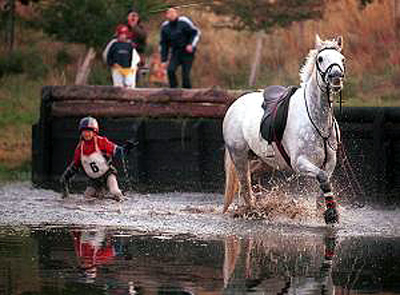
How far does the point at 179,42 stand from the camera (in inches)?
1021

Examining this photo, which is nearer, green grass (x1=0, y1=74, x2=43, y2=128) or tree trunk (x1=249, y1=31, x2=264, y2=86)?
green grass (x1=0, y1=74, x2=43, y2=128)

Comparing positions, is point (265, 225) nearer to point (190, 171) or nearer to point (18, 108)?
point (190, 171)

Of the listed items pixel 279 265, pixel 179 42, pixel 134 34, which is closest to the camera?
pixel 279 265

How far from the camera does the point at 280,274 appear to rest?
11039mm

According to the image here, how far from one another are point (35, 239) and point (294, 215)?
11.8 feet

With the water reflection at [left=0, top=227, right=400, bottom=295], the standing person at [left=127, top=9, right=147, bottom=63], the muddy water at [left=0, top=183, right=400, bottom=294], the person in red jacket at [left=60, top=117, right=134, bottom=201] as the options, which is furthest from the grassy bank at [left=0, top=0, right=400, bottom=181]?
the water reflection at [left=0, top=227, right=400, bottom=295]

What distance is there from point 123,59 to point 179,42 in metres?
1.22

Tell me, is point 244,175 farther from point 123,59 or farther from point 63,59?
point 63,59

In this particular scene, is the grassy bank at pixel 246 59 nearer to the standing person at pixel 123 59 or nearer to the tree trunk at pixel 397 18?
the tree trunk at pixel 397 18

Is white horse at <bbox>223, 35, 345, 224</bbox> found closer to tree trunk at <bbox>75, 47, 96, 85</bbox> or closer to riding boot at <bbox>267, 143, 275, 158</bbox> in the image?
riding boot at <bbox>267, 143, 275, 158</bbox>

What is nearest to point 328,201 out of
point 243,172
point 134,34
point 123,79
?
point 243,172

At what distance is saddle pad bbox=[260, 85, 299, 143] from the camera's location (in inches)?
619

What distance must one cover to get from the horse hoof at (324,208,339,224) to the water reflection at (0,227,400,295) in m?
0.42

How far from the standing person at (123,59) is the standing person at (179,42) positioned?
712 mm
